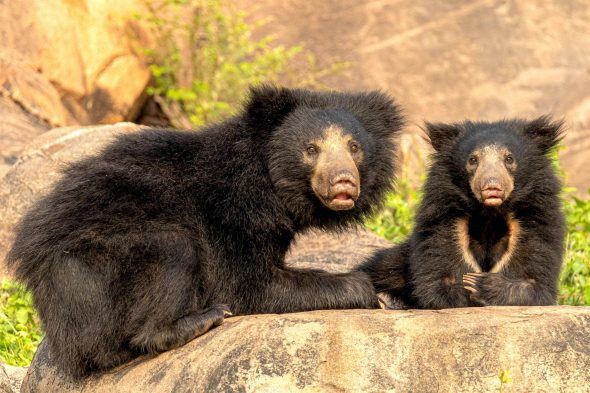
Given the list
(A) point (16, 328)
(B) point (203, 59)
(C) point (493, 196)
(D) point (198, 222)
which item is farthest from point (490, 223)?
(B) point (203, 59)

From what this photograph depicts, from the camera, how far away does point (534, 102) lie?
1309 centimetres

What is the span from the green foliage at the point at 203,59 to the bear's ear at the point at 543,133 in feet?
23.9

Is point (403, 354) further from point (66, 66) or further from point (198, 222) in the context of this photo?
point (66, 66)

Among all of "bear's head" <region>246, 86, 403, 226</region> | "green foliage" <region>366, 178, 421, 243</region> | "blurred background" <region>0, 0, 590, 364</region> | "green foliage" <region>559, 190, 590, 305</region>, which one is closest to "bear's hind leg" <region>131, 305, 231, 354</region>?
"bear's head" <region>246, 86, 403, 226</region>

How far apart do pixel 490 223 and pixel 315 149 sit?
1.08 meters

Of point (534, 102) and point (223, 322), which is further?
point (534, 102)

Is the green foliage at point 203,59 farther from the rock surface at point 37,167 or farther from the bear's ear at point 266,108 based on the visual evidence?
the bear's ear at point 266,108

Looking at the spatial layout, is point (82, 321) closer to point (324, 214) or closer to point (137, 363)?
point (137, 363)

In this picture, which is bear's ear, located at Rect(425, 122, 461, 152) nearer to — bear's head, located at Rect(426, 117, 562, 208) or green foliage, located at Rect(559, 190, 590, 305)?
bear's head, located at Rect(426, 117, 562, 208)

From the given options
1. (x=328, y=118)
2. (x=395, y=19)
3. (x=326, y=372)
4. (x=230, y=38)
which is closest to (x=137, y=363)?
(x=326, y=372)

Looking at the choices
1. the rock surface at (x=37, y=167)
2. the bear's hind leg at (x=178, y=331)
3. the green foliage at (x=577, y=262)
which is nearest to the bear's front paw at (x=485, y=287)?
the bear's hind leg at (x=178, y=331)

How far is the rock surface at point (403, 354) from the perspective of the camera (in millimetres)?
3912

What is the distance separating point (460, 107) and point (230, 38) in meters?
3.23

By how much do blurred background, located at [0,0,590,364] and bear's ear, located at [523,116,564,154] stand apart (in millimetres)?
6376
